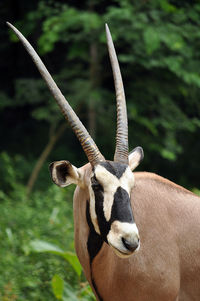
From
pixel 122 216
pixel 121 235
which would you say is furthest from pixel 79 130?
pixel 121 235

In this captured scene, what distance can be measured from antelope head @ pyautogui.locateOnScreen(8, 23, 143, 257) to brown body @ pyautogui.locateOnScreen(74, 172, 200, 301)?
7.7 inches

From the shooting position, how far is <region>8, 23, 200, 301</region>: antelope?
3691 mm

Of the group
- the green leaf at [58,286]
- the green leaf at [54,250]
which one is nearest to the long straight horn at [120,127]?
the green leaf at [58,286]

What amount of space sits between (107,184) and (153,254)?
2.59 ft

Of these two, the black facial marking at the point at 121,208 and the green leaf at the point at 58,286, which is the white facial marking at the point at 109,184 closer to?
the black facial marking at the point at 121,208

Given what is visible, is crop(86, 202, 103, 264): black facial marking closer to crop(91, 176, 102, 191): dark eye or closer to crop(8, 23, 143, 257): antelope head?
crop(8, 23, 143, 257): antelope head

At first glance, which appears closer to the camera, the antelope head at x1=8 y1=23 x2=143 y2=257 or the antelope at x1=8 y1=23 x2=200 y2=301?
the antelope head at x1=8 y1=23 x2=143 y2=257

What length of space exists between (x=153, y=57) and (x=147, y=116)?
154 cm

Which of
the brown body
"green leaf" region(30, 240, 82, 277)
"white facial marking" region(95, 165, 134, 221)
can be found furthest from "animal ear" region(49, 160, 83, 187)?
"green leaf" region(30, 240, 82, 277)

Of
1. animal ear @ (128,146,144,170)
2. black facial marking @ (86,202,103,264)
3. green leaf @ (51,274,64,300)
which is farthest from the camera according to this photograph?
green leaf @ (51,274,64,300)

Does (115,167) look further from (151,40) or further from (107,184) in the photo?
(151,40)

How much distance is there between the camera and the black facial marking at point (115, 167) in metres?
3.68

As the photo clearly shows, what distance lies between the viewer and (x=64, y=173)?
3908 mm

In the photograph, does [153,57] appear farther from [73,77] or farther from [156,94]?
[73,77]
